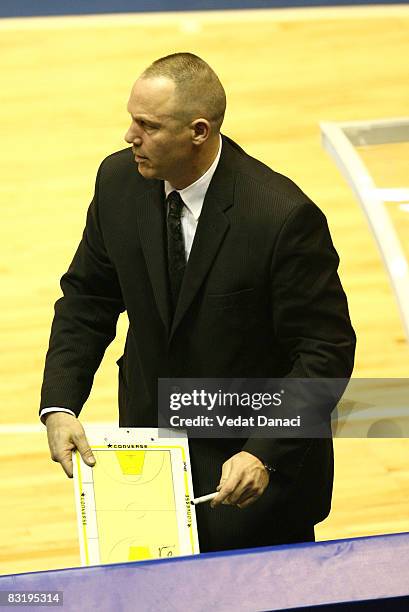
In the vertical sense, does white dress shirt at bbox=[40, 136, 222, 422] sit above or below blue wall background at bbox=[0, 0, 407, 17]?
below

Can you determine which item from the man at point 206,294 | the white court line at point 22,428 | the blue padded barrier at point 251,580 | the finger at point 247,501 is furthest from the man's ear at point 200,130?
the white court line at point 22,428

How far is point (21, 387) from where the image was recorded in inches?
166

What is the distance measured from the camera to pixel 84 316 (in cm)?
225

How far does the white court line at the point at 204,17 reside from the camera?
666 cm

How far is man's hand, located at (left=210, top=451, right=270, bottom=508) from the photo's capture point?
1.99 meters

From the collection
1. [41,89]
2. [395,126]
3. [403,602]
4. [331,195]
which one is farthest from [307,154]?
[403,602]

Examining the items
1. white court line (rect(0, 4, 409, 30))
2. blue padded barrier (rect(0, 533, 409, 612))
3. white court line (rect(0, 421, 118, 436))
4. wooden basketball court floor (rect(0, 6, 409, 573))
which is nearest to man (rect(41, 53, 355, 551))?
blue padded barrier (rect(0, 533, 409, 612))

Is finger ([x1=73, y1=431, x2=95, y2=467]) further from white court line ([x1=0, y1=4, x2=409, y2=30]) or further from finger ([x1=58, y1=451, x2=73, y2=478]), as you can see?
white court line ([x1=0, y1=4, x2=409, y2=30])

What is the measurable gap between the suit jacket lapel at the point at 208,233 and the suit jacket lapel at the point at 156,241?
41 millimetres

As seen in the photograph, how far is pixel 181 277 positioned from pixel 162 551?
0.47m

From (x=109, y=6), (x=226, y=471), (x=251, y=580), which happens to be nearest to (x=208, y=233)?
(x=226, y=471)

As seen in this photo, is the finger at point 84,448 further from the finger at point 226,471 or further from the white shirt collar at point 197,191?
the white shirt collar at point 197,191

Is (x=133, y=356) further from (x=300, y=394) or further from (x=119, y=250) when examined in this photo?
(x=300, y=394)

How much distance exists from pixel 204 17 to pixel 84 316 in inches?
186
